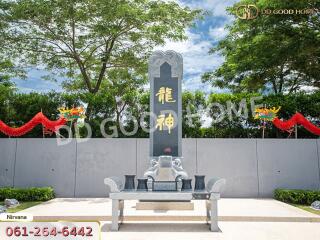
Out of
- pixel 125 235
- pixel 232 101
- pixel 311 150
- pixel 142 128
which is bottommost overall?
pixel 125 235

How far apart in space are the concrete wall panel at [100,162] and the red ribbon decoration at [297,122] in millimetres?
3662

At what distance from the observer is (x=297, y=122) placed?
334 inches

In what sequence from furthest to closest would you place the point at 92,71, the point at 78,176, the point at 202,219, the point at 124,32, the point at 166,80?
the point at 92,71
the point at 124,32
the point at 78,176
the point at 166,80
the point at 202,219

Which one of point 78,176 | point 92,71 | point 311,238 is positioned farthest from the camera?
point 92,71

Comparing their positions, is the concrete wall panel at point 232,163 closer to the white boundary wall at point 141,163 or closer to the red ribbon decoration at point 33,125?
the white boundary wall at point 141,163

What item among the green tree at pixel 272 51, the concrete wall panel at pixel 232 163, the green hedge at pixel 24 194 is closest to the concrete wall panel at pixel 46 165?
the green hedge at pixel 24 194

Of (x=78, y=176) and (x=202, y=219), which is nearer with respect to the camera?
(x=202, y=219)

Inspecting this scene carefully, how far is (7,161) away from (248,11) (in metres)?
8.91

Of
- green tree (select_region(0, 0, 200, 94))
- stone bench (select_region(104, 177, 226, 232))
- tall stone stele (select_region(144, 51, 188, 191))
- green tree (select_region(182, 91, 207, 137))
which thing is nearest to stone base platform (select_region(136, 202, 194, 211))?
tall stone stele (select_region(144, 51, 188, 191))

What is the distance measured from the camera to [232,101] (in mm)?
9273

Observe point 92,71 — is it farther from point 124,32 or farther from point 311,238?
point 311,238

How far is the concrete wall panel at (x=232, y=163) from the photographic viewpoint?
825cm

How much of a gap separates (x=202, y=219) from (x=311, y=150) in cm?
454

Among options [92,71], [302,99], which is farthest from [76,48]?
[302,99]
